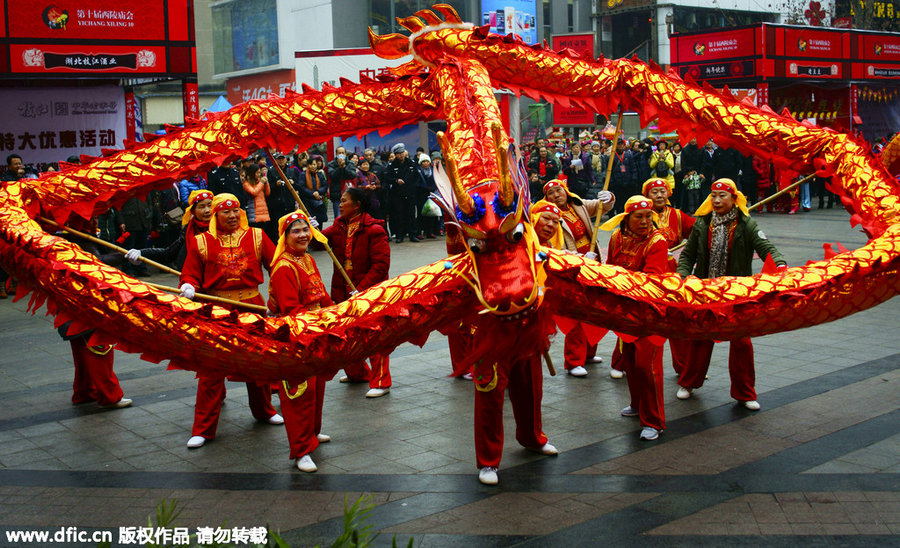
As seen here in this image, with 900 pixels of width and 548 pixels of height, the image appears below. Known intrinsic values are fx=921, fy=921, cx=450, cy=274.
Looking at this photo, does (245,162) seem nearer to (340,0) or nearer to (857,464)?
(857,464)

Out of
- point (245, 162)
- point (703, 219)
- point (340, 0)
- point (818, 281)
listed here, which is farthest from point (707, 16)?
point (818, 281)

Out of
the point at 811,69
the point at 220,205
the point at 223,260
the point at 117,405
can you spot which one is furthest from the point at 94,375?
the point at 811,69

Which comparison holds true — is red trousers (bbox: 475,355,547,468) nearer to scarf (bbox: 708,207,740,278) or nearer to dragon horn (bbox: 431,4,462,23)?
scarf (bbox: 708,207,740,278)

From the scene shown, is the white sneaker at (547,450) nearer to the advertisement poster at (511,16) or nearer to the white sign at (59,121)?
the white sign at (59,121)

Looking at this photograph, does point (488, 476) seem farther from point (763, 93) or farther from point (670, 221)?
point (763, 93)

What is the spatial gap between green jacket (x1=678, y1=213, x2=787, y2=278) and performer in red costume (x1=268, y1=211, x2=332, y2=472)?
2.83 meters

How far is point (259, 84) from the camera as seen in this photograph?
31547 mm

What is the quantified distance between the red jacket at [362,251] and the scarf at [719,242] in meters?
2.57

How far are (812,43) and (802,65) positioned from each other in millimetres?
585

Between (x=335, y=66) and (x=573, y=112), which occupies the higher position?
(x=335, y=66)

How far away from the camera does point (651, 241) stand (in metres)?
6.65

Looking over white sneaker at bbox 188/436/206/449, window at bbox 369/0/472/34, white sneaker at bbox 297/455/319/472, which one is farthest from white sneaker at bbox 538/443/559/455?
window at bbox 369/0/472/34

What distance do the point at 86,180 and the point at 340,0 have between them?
85.7ft

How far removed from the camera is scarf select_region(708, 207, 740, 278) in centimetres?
711
